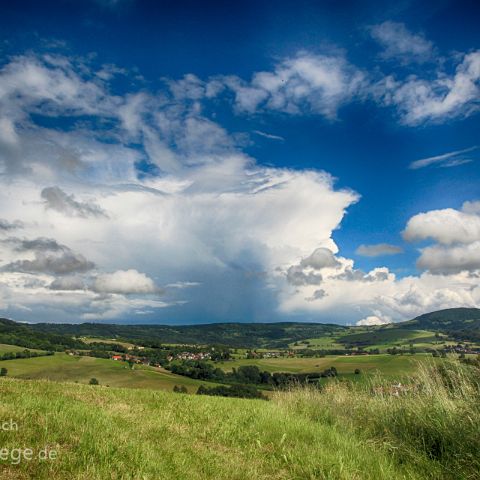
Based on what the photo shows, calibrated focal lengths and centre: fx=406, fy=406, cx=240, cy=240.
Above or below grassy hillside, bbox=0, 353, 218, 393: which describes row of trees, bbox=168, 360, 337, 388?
below

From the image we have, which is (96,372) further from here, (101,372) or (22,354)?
(22,354)

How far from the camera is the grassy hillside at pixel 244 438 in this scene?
6.67 meters

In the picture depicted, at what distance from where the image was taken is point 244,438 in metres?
10.6

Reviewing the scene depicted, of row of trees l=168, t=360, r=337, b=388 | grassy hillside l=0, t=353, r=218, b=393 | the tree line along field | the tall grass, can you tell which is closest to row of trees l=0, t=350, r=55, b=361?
the tree line along field

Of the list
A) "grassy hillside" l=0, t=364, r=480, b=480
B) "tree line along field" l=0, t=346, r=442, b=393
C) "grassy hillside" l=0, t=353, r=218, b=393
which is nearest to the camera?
"grassy hillside" l=0, t=364, r=480, b=480

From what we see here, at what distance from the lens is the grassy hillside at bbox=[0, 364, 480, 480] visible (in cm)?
667

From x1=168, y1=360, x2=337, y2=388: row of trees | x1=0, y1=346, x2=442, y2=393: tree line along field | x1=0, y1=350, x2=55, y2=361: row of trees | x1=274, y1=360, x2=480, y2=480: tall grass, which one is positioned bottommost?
x1=168, y1=360, x2=337, y2=388: row of trees

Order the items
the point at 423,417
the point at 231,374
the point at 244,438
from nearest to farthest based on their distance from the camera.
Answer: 1. the point at 244,438
2. the point at 423,417
3. the point at 231,374

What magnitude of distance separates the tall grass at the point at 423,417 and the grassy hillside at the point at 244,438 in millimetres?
35

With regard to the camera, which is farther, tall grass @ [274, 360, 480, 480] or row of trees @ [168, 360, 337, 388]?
row of trees @ [168, 360, 337, 388]

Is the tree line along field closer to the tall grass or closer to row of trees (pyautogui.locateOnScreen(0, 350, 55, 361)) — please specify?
row of trees (pyautogui.locateOnScreen(0, 350, 55, 361))

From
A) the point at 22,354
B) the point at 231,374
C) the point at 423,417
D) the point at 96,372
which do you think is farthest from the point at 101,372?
the point at 423,417

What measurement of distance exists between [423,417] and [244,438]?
4.92 m

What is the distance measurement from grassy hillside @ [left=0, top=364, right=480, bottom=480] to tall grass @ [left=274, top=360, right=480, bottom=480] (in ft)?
0.11
